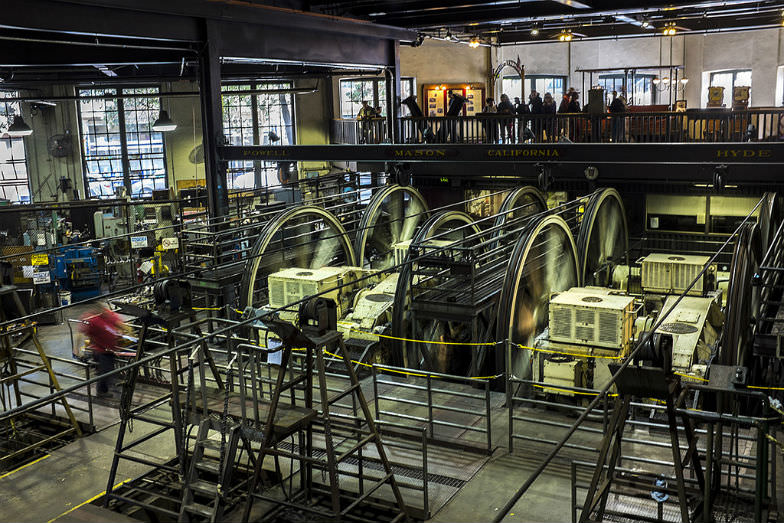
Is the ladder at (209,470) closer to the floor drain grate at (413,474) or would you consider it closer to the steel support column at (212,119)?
the floor drain grate at (413,474)

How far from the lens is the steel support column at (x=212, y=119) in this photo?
51.5 feet

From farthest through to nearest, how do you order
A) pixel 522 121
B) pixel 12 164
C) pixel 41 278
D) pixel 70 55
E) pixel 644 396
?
pixel 12 164 → pixel 522 121 → pixel 70 55 → pixel 41 278 → pixel 644 396

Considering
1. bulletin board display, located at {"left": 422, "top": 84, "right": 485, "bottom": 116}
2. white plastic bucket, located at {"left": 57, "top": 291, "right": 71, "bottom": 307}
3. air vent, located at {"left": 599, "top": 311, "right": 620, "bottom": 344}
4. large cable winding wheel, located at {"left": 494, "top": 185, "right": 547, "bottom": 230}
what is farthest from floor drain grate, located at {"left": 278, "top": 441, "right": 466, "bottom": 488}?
bulletin board display, located at {"left": 422, "top": 84, "right": 485, "bottom": 116}

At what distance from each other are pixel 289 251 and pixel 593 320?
22.1 ft

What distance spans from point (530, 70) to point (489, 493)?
2641 centimetres

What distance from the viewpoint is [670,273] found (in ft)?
45.4

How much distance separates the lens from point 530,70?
107 ft

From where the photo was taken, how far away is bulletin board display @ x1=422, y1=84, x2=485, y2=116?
98.3 ft

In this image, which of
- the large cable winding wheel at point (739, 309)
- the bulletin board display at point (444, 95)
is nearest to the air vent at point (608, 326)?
the large cable winding wheel at point (739, 309)

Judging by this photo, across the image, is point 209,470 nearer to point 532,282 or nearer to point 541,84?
point 532,282

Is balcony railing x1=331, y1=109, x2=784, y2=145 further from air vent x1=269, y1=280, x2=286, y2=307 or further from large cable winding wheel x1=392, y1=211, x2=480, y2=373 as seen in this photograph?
air vent x1=269, y1=280, x2=286, y2=307

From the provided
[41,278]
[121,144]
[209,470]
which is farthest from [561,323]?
[121,144]

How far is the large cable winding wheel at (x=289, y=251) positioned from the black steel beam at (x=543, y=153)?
1327 millimetres

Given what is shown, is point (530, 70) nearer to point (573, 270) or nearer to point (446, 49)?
point (446, 49)
